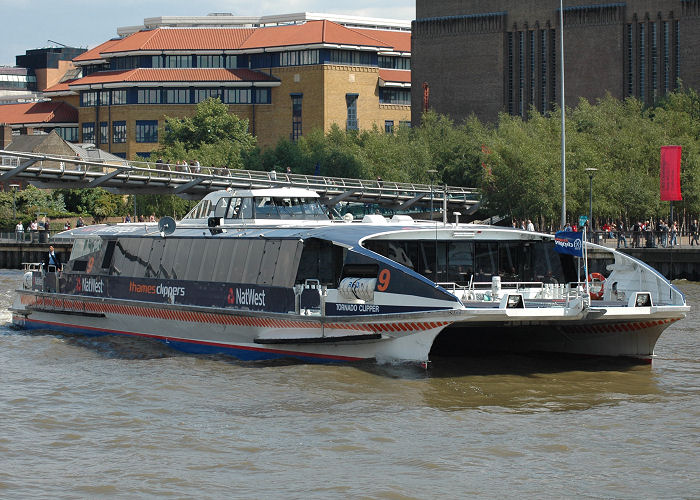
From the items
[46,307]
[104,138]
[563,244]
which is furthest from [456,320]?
[104,138]

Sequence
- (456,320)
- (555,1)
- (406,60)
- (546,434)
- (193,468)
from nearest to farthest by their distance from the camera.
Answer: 1. (193,468)
2. (546,434)
3. (456,320)
4. (555,1)
5. (406,60)

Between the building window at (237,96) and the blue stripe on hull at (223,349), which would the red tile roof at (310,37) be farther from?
the blue stripe on hull at (223,349)

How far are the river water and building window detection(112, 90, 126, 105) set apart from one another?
105 m

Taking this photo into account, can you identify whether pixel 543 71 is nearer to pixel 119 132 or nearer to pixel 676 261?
pixel 119 132

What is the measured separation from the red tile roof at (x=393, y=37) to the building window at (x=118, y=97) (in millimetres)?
26780

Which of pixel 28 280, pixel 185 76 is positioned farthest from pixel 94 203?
pixel 28 280

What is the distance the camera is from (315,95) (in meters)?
127

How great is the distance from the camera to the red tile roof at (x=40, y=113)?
13712 cm

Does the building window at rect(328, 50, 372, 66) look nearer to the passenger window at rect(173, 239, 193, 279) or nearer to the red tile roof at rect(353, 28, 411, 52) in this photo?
the red tile roof at rect(353, 28, 411, 52)

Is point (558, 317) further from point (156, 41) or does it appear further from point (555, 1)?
point (156, 41)

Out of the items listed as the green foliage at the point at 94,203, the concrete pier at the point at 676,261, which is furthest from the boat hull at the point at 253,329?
the green foliage at the point at 94,203

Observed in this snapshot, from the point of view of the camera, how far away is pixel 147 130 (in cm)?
12962

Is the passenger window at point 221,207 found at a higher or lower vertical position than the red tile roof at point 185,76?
lower

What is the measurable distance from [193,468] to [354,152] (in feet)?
253
